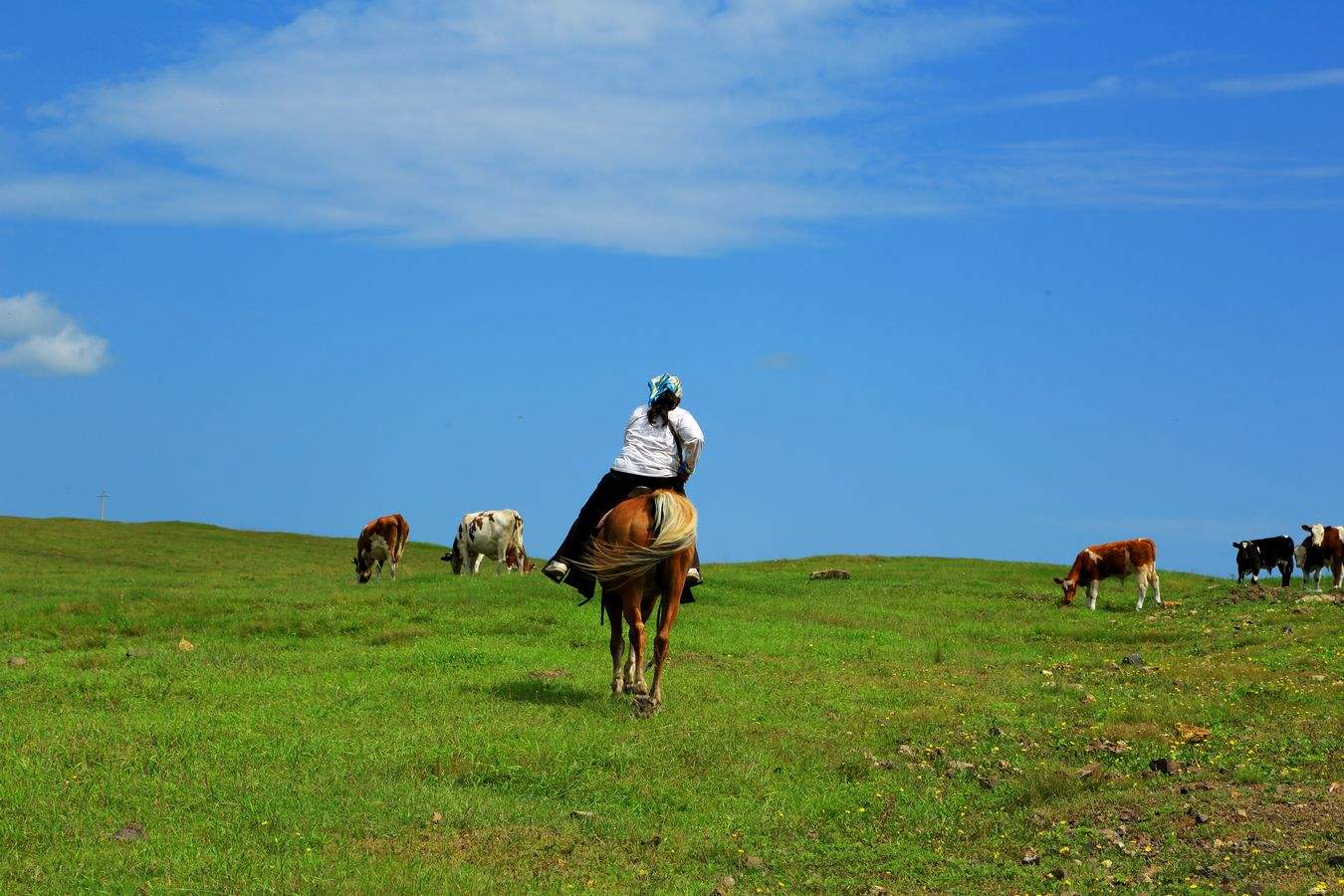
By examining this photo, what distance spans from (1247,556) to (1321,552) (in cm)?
681

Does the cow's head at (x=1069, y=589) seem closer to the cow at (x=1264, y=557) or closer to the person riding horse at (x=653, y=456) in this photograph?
the cow at (x=1264, y=557)

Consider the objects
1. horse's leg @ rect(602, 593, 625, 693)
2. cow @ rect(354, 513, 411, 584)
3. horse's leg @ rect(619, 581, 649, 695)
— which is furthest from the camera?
cow @ rect(354, 513, 411, 584)

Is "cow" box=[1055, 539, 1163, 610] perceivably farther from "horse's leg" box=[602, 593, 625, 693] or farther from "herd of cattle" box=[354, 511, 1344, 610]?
"horse's leg" box=[602, 593, 625, 693]

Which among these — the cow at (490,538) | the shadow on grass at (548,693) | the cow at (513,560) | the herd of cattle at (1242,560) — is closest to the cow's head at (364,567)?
the cow at (490,538)

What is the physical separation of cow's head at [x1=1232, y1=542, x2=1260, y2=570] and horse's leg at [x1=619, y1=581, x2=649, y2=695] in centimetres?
3435

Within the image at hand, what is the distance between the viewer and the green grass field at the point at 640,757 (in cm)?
946

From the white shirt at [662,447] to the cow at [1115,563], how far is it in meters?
20.1

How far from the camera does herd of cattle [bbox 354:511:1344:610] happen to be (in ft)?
108

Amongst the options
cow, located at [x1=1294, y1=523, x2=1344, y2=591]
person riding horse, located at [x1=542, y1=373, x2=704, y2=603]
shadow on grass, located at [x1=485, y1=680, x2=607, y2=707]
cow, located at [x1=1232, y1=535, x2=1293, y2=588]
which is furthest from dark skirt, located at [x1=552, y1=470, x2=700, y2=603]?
cow, located at [x1=1232, y1=535, x2=1293, y2=588]

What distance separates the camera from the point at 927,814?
11.5 meters

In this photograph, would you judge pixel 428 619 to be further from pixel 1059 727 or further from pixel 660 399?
pixel 1059 727

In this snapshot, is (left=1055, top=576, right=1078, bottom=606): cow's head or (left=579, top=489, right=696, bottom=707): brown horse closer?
(left=579, top=489, right=696, bottom=707): brown horse

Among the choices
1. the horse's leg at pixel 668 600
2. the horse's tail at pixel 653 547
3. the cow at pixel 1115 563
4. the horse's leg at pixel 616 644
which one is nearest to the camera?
the horse's tail at pixel 653 547

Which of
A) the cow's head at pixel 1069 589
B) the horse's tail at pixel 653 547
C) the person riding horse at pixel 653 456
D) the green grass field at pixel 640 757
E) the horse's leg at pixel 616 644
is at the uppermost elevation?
the person riding horse at pixel 653 456
